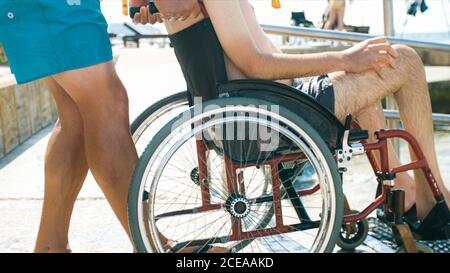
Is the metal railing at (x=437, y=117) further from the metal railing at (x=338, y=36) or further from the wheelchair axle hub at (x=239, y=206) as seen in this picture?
the wheelchair axle hub at (x=239, y=206)

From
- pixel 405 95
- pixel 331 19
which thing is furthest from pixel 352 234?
pixel 331 19

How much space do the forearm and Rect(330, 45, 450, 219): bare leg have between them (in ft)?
0.30

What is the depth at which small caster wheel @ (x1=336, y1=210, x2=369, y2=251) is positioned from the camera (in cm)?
263

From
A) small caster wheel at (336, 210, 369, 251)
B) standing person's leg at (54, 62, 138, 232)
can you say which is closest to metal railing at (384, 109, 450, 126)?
small caster wheel at (336, 210, 369, 251)

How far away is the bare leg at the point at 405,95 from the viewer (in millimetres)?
2219

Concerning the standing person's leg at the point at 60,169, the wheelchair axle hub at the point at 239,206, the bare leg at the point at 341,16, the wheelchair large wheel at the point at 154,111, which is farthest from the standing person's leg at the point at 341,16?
the wheelchair axle hub at the point at 239,206

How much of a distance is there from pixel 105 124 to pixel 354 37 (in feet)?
4.33

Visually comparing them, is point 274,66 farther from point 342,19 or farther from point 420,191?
point 342,19

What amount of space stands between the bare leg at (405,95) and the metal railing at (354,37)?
639 millimetres

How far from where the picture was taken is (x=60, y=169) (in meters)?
2.37

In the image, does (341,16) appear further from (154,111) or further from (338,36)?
(154,111)

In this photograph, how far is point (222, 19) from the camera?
6.91 feet

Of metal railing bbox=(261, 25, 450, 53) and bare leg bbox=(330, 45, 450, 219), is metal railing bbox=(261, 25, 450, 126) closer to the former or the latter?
metal railing bbox=(261, 25, 450, 53)
